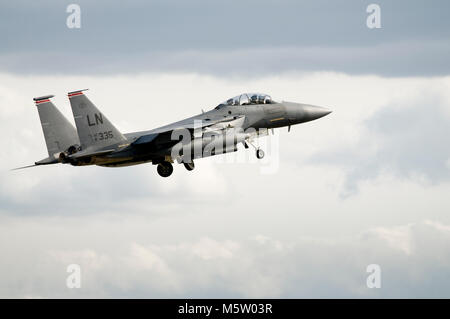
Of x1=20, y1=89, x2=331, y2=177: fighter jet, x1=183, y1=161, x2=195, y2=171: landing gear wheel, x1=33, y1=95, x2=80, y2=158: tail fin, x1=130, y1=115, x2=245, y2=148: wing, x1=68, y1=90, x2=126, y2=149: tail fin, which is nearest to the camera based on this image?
x1=68, y1=90, x2=126, y2=149: tail fin

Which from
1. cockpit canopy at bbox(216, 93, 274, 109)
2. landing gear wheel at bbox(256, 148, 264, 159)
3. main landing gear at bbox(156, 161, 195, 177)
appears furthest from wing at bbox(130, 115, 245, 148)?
main landing gear at bbox(156, 161, 195, 177)

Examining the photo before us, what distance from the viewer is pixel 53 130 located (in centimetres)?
4309

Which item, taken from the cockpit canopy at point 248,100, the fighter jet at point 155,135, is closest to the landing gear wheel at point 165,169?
the fighter jet at point 155,135

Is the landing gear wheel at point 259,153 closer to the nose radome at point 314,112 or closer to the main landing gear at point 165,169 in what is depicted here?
the main landing gear at point 165,169

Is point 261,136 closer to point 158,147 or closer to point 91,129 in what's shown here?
point 158,147

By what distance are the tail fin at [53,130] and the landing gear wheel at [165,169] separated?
420 centimetres

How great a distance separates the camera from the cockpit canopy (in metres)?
46.0

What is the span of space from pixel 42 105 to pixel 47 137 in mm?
1532

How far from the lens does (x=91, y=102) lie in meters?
40.4

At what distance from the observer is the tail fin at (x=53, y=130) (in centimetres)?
4294

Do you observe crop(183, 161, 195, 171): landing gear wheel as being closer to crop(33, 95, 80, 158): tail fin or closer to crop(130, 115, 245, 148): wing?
crop(130, 115, 245, 148): wing

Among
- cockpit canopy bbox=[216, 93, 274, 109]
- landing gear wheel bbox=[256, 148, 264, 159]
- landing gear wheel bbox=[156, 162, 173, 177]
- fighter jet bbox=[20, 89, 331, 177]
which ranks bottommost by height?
landing gear wheel bbox=[156, 162, 173, 177]

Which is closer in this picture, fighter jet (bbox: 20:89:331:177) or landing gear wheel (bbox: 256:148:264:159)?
fighter jet (bbox: 20:89:331:177)

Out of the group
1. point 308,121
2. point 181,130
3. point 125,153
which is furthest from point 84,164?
point 308,121
